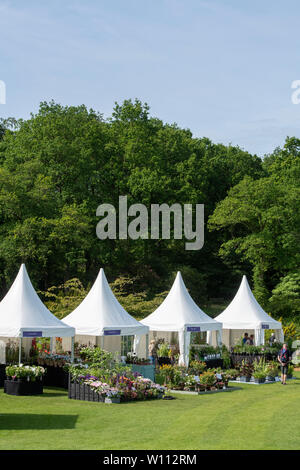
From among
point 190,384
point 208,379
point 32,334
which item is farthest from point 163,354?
point 32,334

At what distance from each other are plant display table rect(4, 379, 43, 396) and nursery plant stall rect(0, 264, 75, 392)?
2.09m

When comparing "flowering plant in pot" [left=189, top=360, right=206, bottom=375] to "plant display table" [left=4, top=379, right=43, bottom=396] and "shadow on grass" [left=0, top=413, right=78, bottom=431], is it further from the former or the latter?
"shadow on grass" [left=0, top=413, right=78, bottom=431]

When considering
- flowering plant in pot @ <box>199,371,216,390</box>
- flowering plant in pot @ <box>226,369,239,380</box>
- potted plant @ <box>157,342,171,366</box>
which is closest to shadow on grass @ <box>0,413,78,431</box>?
flowering plant in pot @ <box>199,371,216,390</box>

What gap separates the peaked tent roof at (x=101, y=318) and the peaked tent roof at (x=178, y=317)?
9.47 feet

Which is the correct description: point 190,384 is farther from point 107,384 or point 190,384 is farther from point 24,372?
point 24,372

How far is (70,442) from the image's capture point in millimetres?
11789

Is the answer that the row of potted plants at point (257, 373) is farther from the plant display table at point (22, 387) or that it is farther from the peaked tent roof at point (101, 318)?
the plant display table at point (22, 387)

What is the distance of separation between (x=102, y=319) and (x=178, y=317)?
4.49 meters

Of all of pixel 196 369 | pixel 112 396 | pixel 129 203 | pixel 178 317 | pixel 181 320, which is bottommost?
pixel 112 396

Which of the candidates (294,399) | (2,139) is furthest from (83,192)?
(294,399)

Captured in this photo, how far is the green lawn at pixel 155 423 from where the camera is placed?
11766 mm

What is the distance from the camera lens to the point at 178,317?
2778 cm

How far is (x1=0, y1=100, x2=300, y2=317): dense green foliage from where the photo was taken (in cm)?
4269

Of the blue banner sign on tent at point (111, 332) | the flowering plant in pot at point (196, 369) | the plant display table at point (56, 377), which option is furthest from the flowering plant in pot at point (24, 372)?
the flowering plant in pot at point (196, 369)
